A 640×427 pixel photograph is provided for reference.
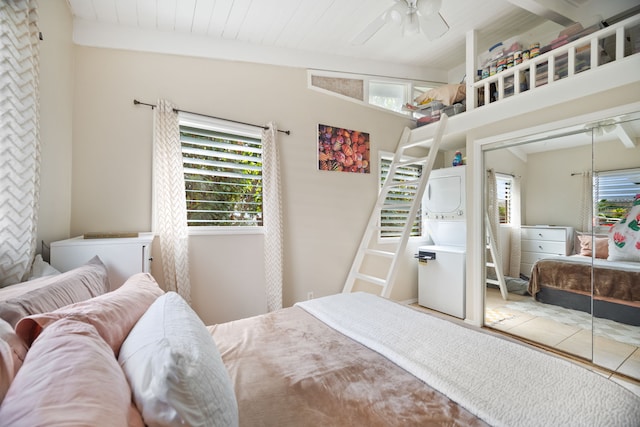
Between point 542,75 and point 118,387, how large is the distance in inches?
126

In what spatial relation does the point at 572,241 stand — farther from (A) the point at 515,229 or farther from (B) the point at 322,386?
(B) the point at 322,386

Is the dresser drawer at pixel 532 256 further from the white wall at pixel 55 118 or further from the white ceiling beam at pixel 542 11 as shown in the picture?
the white wall at pixel 55 118

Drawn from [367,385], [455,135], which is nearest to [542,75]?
[455,135]

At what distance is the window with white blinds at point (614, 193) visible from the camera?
6.35ft

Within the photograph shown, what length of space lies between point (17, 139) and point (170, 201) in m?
0.92

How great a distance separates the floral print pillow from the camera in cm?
194

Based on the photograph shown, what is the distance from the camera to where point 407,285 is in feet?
11.4

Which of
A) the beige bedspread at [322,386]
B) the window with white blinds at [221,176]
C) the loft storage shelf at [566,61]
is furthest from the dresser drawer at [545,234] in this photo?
the window with white blinds at [221,176]

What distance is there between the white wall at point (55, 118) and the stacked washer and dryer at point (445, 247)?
3320 millimetres

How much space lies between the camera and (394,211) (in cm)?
340

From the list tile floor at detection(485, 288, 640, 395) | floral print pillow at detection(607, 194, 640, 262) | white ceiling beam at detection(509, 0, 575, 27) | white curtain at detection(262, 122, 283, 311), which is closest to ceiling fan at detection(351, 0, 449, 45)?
white ceiling beam at detection(509, 0, 575, 27)

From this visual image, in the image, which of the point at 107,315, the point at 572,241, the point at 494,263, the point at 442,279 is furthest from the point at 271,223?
the point at 572,241

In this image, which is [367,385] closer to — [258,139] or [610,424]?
[610,424]

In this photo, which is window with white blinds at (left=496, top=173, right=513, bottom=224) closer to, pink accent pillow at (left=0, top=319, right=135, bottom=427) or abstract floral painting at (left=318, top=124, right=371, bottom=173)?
abstract floral painting at (left=318, top=124, right=371, bottom=173)
